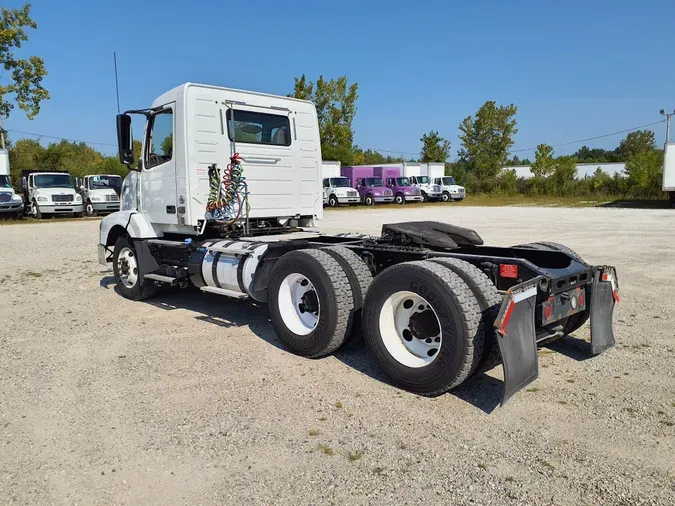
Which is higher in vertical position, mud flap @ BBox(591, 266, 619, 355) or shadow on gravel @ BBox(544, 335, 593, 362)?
mud flap @ BBox(591, 266, 619, 355)

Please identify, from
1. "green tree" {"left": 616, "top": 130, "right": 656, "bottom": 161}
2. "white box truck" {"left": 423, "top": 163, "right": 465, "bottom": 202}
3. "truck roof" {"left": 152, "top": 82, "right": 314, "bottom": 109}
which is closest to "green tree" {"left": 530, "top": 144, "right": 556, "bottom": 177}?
"white box truck" {"left": 423, "top": 163, "right": 465, "bottom": 202}

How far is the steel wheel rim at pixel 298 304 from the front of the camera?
534 centimetres

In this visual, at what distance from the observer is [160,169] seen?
7.20 meters

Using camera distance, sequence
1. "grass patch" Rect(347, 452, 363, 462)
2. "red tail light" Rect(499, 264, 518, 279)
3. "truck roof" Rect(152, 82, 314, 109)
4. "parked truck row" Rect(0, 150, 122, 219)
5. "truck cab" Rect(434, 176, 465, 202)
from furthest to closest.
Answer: "truck cab" Rect(434, 176, 465, 202) < "parked truck row" Rect(0, 150, 122, 219) < "truck roof" Rect(152, 82, 314, 109) < "red tail light" Rect(499, 264, 518, 279) < "grass patch" Rect(347, 452, 363, 462)

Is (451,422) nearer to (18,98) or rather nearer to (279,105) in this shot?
(279,105)

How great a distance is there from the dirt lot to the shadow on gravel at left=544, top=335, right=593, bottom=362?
1.2 inches

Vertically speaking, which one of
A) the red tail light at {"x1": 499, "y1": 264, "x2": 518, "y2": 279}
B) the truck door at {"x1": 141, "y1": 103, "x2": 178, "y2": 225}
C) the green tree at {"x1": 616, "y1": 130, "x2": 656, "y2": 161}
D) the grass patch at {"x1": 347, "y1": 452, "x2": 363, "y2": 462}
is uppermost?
the green tree at {"x1": 616, "y1": 130, "x2": 656, "y2": 161}

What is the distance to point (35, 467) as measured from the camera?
334 cm

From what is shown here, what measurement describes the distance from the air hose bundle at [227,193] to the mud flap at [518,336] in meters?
4.05

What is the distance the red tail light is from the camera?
446 centimetres

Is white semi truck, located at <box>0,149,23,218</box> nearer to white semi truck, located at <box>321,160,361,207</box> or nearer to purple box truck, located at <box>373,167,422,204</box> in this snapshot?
white semi truck, located at <box>321,160,361,207</box>

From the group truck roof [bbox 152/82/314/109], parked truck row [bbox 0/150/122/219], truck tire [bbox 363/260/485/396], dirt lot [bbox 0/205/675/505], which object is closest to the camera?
dirt lot [bbox 0/205/675/505]

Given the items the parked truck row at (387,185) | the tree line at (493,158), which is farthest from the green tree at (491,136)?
the parked truck row at (387,185)

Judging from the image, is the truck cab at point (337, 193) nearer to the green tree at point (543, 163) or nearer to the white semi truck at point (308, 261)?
the green tree at point (543, 163)
